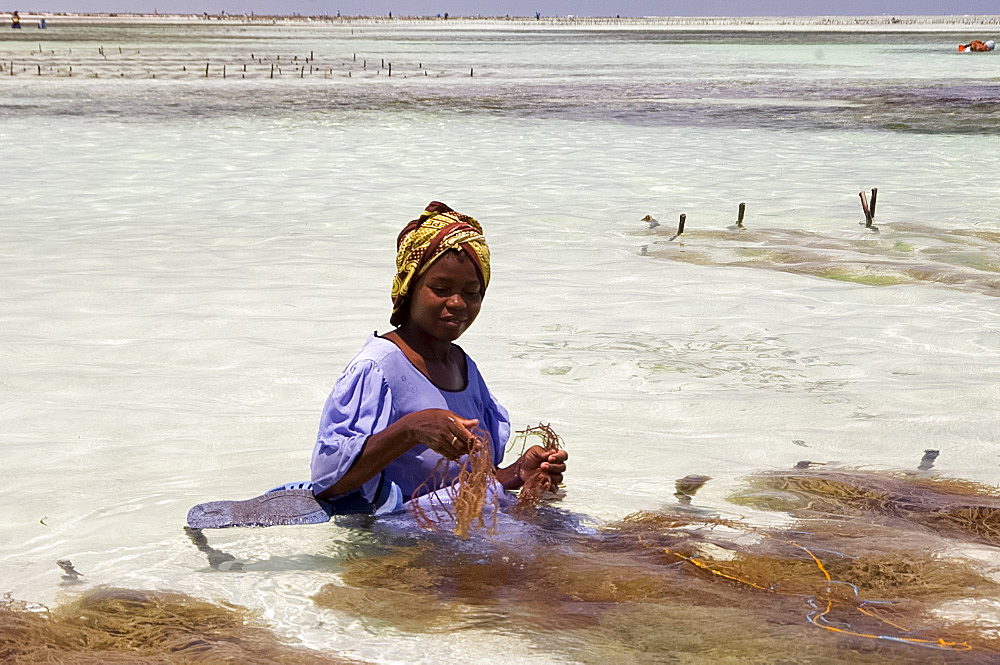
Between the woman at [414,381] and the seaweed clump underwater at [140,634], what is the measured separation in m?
0.52

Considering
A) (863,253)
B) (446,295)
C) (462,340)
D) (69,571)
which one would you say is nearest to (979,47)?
(863,253)

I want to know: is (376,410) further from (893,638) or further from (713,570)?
(893,638)

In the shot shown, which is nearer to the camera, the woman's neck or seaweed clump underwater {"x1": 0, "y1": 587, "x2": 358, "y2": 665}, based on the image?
seaweed clump underwater {"x1": 0, "y1": 587, "x2": 358, "y2": 665}

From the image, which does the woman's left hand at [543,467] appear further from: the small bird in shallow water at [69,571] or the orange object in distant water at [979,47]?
A: the orange object in distant water at [979,47]

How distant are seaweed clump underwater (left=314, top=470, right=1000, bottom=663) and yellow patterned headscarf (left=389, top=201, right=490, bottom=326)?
2.62 feet

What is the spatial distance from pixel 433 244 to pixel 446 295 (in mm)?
167

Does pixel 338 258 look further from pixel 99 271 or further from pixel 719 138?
pixel 719 138

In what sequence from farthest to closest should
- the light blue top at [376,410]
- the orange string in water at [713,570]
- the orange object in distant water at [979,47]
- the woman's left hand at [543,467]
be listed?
the orange object in distant water at [979,47] < the woman's left hand at [543,467] < the light blue top at [376,410] < the orange string in water at [713,570]

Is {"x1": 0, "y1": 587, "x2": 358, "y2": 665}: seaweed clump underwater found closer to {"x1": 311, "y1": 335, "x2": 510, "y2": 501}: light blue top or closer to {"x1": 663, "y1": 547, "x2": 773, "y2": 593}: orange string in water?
{"x1": 311, "y1": 335, "x2": 510, "y2": 501}: light blue top

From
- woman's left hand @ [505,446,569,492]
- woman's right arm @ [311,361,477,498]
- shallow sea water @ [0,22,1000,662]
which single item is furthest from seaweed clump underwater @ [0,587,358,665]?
woman's left hand @ [505,446,569,492]

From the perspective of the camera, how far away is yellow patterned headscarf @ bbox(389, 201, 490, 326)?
10.5 ft

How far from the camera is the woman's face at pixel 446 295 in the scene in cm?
321

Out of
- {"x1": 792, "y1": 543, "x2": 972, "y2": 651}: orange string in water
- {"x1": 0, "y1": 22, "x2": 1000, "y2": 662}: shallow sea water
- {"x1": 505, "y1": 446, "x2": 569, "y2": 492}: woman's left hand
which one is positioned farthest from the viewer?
{"x1": 0, "y1": 22, "x2": 1000, "y2": 662}: shallow sea water

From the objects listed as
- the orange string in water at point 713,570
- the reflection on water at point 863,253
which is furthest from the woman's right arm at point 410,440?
the reflection on water at point 863,253
